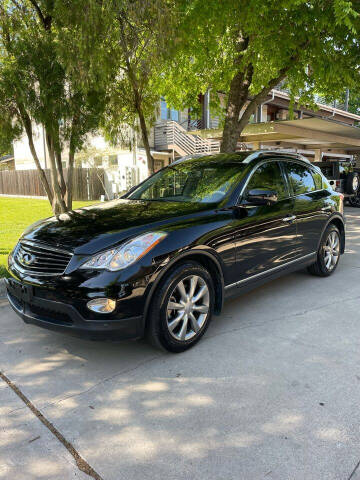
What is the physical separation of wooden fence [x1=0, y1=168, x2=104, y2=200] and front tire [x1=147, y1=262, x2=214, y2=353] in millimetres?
18011

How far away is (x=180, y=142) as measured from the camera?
21.1 metres

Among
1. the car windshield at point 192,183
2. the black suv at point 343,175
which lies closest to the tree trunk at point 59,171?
the car windshield at point 192,183

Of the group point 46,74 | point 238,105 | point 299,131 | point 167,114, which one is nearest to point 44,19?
point 46,74

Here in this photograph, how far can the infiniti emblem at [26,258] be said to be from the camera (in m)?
3.22

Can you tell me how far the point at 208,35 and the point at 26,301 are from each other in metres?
7.26

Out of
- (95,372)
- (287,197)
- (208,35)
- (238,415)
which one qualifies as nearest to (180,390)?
(238,415)

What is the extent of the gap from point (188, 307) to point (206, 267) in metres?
0.46

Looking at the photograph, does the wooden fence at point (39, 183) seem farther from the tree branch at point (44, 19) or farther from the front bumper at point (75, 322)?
the front bumper at point (75, 322)

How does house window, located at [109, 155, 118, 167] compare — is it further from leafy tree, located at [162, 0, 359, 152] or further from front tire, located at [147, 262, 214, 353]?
front tire, located at [147, 262, 214, 353]

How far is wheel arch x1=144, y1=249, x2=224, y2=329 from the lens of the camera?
3.02m

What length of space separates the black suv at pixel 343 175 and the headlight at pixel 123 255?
12691mm

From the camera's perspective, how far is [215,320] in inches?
159

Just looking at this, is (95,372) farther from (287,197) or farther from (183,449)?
(287,197)

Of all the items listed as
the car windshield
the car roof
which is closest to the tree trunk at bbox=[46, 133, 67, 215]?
the car windshield
